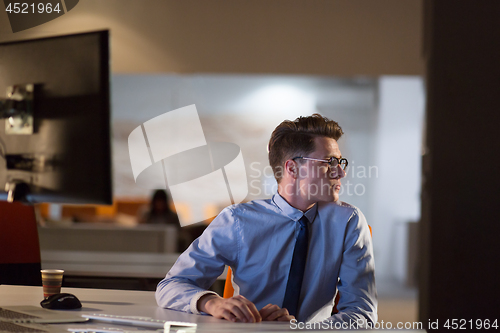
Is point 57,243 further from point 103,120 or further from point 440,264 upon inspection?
point 440,264

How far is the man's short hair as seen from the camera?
1480 millimetres

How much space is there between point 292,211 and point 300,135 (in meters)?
0.24

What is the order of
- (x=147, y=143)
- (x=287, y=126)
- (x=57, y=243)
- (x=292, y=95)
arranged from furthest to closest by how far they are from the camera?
(x=57, y=243)
(x=292, y=95)
(x=147, y=143)
(x=287, y=126)

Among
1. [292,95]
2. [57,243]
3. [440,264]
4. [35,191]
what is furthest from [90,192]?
[57,243]

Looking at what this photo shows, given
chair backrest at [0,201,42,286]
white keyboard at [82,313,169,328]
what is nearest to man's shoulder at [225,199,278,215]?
white keyboard at [82,313,169,328]

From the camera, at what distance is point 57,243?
3244 mm

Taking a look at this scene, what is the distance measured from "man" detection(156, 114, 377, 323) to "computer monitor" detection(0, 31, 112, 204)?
35 centimetres

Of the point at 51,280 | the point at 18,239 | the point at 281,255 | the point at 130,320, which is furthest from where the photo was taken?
the point at 18,239

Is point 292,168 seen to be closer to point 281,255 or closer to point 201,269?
point 281,255

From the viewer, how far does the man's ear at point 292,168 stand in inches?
58.2

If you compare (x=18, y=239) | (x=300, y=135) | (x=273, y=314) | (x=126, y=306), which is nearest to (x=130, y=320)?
(x=126, y=306)

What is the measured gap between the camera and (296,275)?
1.36m

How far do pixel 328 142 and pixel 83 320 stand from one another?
85cm

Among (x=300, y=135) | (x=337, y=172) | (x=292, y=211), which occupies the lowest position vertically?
(x=292, y=211)
